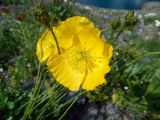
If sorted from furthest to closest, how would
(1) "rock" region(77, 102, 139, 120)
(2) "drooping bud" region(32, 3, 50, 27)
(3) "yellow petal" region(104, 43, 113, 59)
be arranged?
(1) "rock" region(77, 102, 139, 120) → (3) "yellow petal" region(104, 43, 113, 59) → (2) "drooping bud" region(32, 3, 50, 27)

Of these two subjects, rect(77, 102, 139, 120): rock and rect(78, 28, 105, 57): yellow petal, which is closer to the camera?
rect(78, 28, 105, 57): yellow petal

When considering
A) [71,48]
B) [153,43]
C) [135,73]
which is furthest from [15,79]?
[153,43]

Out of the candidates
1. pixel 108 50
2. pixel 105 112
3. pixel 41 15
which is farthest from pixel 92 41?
pixel 105 112

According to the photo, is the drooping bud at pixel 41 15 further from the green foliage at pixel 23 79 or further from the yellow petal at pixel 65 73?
the green foliage at pixel 23 79

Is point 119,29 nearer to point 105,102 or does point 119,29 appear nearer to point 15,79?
point 105,102

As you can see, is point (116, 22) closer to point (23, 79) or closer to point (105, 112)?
point (105, 112)

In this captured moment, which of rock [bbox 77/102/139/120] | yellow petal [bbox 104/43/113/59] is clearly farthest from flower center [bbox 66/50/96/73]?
rock [bbox 77/102/139/120]

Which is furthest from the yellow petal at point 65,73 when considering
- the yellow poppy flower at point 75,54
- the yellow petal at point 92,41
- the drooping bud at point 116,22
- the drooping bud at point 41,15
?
the drooping bud at point 41,15

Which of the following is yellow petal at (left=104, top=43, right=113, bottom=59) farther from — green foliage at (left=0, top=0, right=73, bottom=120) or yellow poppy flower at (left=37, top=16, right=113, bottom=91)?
green foliage at (left=0, top=0, right=73, bottom=120)
